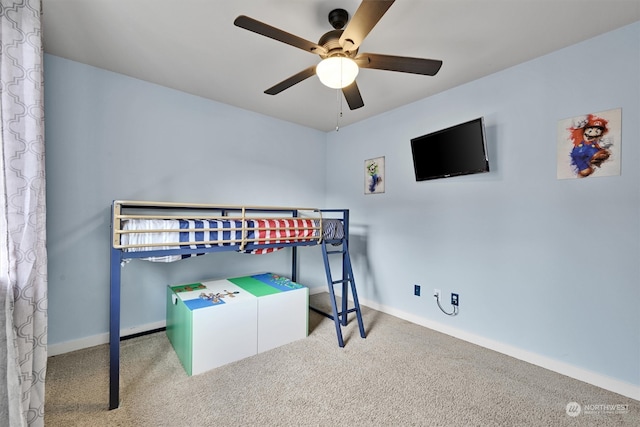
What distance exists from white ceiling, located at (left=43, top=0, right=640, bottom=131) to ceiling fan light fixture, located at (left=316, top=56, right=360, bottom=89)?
1.19 feet

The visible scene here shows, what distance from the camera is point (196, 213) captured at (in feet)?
9.43

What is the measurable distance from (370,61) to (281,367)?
2213 mm

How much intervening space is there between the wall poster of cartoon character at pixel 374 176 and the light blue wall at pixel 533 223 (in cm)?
19

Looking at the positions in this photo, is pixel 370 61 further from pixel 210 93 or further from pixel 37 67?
pixel 210 93

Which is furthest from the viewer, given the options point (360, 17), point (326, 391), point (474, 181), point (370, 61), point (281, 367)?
point (474, 181)

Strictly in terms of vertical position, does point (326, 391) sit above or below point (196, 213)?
below

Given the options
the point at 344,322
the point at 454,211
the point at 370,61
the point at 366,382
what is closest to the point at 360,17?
the point at 370,61


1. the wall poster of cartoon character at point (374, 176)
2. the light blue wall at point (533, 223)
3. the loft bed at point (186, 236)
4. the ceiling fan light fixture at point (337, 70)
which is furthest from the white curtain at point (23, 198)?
the wall poster of cartoon character at point (374, 176)

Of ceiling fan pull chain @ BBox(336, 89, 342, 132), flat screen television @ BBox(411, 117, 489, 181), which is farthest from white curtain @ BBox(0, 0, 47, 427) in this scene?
flat screen television @ BBox(411, 117, 489, 181)

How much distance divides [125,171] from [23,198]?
4.28 ft

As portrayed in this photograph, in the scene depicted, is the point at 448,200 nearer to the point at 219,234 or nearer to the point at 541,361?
the point at 541,361

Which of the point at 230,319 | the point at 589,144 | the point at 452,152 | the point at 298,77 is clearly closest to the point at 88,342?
the point at 230,319

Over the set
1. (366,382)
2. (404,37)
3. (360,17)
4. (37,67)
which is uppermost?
(404,37)

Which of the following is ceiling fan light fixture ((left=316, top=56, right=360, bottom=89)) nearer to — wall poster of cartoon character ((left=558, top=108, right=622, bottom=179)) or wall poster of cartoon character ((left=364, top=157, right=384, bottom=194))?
wall poster of cartoon character ((left=558, top=108, right=622, bottom=179))
